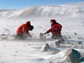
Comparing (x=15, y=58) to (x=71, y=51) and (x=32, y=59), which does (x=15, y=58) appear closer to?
(x=32, y=59)

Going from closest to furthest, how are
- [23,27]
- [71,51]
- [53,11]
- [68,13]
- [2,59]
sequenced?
[71,51]
[2,59]
[23,27]
[68,13]
[53,11]

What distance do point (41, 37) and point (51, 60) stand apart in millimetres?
3811

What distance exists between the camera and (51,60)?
→ 151 inches

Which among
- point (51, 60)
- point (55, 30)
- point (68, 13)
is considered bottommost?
point (51, 60)

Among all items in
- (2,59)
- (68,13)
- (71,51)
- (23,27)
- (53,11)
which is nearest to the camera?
(71,51)

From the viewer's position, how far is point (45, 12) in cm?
3238

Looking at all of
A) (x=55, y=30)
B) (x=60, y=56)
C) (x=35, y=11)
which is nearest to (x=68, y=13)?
(x=35, y=11)

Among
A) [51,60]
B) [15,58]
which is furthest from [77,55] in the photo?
[15,58]

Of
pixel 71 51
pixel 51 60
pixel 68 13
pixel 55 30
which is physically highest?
pixel 68 13

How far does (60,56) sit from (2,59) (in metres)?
1.75

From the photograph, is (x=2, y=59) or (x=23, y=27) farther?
(x=23, y=27)

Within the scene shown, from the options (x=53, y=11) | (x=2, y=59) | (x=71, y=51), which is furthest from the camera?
(x=53, y=11)

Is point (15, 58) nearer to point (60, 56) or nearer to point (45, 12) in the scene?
point (60, 56)

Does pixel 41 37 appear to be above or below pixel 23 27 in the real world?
below
